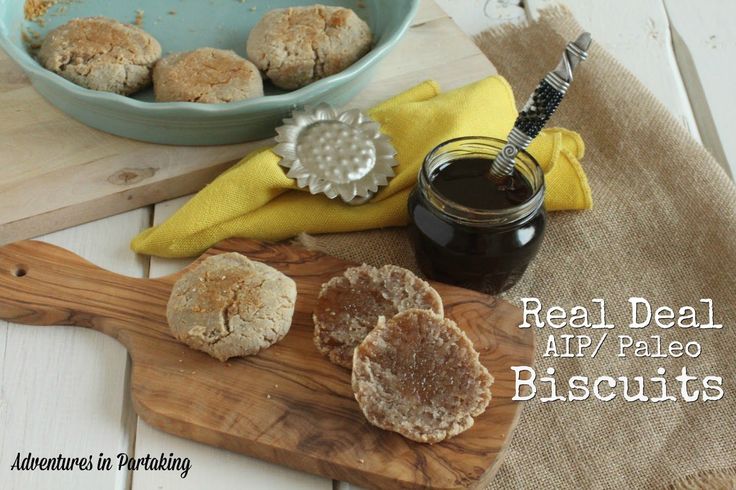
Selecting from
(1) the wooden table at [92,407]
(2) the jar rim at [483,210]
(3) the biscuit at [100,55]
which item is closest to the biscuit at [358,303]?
(2) the jar rim at [483,210]

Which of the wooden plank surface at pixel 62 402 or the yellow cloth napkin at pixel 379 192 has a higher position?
the yellow cloth napkin at pixel 379 192

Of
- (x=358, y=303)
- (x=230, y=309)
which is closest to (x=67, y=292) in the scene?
(x=230, y=309)

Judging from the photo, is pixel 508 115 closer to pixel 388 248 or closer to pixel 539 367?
pixel 388 248

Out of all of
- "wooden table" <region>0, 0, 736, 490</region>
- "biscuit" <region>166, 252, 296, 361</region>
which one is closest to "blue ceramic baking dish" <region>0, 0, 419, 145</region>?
"wooden table" <region>0, 0, 736, 490</region>

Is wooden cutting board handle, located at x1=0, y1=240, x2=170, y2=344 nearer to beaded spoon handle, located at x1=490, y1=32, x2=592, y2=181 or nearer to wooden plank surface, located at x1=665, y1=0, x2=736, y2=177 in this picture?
beaded spoon handle, located at x1=490, y1=32, x2=592, y2=181

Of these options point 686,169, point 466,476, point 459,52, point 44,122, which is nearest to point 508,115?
point 459,52

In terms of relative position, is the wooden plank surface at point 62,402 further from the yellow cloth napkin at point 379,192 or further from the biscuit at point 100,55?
the biscuit at point 100,55

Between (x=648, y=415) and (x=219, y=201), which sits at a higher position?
(x=219, y=201)
